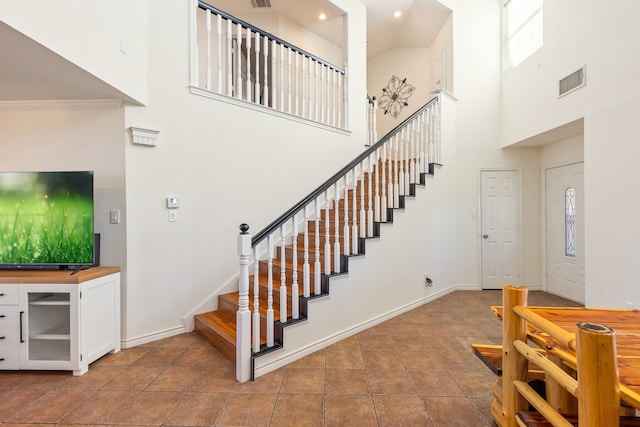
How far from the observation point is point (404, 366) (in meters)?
2.28

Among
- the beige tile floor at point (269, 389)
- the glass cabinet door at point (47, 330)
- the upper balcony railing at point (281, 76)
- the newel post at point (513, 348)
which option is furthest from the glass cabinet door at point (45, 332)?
the newel post at point (513, 348)

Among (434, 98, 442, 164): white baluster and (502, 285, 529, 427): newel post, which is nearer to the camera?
(502, 285, 529, 427): newel post

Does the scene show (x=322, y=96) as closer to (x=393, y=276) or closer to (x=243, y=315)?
(x=393, y=276)

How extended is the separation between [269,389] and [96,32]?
116 inches

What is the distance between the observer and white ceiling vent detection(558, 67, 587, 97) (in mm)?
3027

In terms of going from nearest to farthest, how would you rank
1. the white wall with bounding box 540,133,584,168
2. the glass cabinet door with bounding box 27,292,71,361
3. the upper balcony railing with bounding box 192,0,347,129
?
the glass cabinet door with bounding box 27,292,71,361 → the upper balcony railing with bounding box 192,0,347,129 → the white wall with bounding box 540,133,584,168

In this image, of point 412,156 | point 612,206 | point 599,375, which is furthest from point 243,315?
point 612,206

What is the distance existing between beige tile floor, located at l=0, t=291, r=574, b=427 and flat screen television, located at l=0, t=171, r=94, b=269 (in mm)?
890

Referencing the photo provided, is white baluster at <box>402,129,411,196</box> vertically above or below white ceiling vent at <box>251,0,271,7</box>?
below

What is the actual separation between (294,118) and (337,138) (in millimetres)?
816

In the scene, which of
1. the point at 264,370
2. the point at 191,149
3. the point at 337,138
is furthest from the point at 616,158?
the point at 191,149

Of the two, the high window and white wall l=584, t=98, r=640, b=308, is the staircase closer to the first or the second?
the high window

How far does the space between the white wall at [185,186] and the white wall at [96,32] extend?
0.16 metres

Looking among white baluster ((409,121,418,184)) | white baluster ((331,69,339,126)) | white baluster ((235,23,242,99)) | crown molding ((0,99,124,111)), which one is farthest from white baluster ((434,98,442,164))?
crown molding ((0,99,124,111))
